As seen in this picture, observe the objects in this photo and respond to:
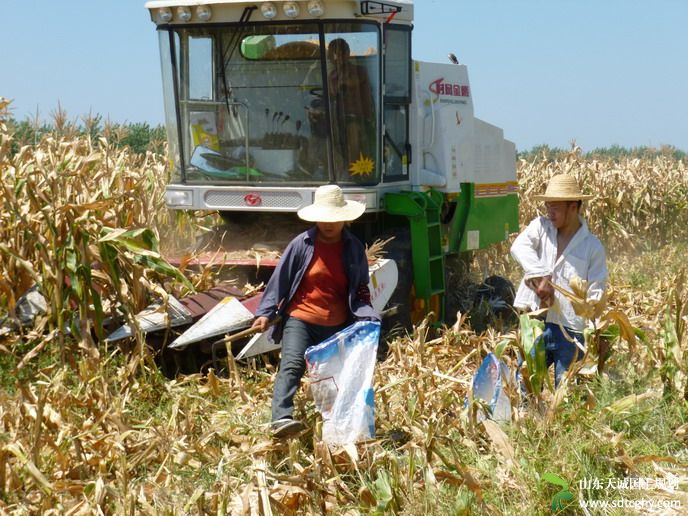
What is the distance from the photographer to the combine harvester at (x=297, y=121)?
753 centimetres

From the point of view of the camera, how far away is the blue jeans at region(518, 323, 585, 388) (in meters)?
5.49

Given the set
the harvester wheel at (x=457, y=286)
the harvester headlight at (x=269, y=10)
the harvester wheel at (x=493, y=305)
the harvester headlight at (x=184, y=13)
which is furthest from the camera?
the harvester wheel at (x=457, y=286)

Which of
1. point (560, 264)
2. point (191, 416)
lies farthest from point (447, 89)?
point (191, 416)

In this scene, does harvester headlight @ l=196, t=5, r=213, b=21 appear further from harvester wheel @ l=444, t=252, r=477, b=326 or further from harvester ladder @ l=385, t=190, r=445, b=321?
harvester wheel @ l=444, t=252, r=477, b=326

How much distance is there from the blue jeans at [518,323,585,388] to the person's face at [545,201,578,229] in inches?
22.3

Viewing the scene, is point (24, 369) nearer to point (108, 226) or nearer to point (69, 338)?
point (69, 338)

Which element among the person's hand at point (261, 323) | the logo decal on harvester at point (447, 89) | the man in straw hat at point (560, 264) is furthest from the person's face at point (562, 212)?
the logo decal on harvester at point (447, 89)

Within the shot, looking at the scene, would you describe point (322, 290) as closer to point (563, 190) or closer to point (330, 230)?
point (330, 230)

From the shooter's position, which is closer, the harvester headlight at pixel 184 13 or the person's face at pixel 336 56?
the person's face at pixel 336 56

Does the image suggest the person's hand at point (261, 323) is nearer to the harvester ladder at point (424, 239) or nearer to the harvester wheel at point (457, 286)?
the harvester ladder at point (424, 239)

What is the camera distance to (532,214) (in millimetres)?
14180

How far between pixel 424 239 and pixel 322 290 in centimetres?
261

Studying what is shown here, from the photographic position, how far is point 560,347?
5.52 meters

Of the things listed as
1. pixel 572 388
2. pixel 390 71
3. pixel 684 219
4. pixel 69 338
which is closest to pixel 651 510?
pixel 572 388
